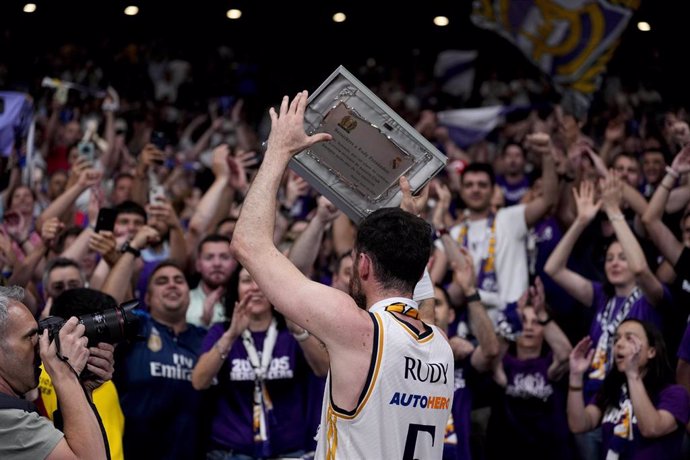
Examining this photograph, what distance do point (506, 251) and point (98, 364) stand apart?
197 inches

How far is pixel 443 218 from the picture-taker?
8414 millimetres

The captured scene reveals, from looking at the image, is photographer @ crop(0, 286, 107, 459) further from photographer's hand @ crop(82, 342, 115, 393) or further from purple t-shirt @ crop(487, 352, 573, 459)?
purple t-shirt @ crop(487, 352, 573, 459)

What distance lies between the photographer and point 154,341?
7.38 m

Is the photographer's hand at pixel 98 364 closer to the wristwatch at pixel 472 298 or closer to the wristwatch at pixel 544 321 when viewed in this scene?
the wristwatch at pixel 472 298

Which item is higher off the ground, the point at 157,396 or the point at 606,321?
the point at 606,321

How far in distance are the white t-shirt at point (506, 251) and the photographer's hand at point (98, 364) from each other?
15.1ft

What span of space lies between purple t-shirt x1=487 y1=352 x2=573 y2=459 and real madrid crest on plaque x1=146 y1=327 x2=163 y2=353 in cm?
248

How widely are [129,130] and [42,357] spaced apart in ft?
39.9

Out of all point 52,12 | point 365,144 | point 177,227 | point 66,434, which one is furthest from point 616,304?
point 52,12

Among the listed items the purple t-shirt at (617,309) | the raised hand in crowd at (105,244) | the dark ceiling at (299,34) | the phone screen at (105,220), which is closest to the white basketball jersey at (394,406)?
the raised hand in crowd at (105,244)

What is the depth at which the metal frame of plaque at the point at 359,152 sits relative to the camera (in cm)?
491

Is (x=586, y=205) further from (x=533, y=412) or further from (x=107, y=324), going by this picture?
(x=107, y=324)

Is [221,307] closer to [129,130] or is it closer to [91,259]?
[91,259]

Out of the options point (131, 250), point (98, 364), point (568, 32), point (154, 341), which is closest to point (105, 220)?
point (131, 250)
